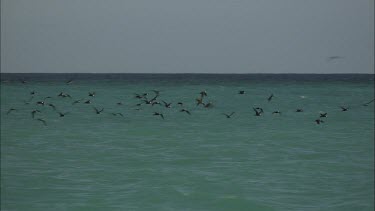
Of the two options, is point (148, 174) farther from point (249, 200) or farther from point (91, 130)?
point (91, 130)

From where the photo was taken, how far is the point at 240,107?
44.0 meters

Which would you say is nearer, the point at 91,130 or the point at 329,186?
the point at 329,186

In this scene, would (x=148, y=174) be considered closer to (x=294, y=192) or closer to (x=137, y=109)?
(x=294, y=192)

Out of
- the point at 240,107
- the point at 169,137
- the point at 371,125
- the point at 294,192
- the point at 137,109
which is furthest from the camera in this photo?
the point at 240,107

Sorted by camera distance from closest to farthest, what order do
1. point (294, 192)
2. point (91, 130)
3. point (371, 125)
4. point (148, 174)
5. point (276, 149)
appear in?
point (294, 192), point (148, 174), point (276, 149), point (91, 130), point (371, 125)

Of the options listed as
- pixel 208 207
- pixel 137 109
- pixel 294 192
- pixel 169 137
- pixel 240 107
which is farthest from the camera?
pixel 240 107

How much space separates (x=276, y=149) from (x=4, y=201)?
10.4m

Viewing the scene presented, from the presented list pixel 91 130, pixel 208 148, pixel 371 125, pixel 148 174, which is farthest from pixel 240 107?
pixel 148 174

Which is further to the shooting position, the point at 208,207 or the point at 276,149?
the point at 276,149

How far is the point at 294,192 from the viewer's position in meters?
15.5

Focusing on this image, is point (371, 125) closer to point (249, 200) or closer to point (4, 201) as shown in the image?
point (249, 200)

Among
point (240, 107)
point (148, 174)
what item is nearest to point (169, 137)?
point (148, 174)

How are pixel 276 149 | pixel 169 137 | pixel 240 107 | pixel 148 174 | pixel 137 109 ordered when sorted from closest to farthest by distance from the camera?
pixel 148 174 < pixel 276 149 < pixel 169 137 < pixel 137 109 < pixel 240 107

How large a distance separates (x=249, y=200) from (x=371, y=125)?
1845 cm
